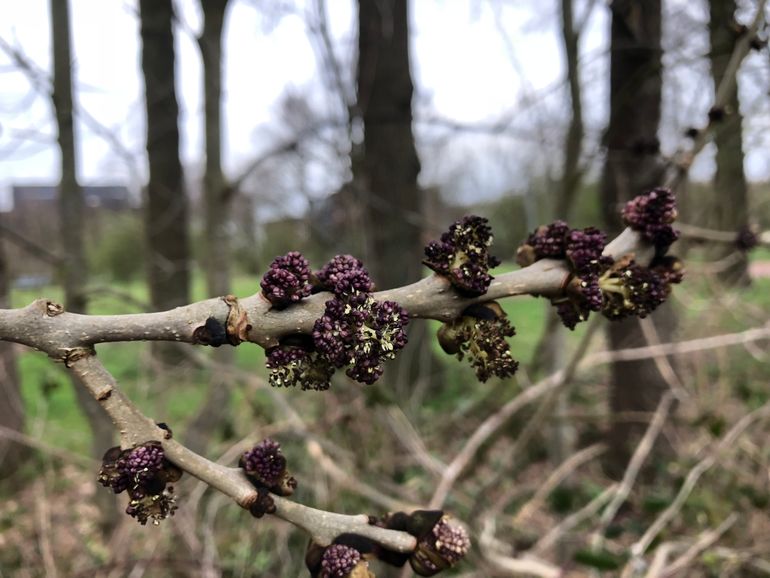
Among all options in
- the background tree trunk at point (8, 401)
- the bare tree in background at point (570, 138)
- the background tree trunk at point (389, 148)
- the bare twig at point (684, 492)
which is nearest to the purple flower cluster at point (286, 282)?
the bare twig at point (684, 492)

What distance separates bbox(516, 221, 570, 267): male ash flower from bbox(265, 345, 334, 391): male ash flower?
0.36 metres

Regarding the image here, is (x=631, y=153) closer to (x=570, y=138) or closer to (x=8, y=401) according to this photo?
(x=570, y=138)

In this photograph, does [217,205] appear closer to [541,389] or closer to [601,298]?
[541,389]

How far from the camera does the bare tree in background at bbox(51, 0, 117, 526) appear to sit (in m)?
3.62

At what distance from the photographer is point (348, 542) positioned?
83 cm

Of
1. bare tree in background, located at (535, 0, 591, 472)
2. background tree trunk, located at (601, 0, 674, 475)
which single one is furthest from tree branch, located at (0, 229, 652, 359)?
bare tree in background, located at (535, 0, 591, 472)

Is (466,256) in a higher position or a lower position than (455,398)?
higher

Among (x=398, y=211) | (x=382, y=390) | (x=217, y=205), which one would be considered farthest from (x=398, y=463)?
(x=398, y=211)

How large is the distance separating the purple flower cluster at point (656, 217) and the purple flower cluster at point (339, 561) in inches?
24.5

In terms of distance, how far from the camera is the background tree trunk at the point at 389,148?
5.99 metres

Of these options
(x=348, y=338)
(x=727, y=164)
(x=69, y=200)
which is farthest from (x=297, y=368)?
(x=727, y=164)

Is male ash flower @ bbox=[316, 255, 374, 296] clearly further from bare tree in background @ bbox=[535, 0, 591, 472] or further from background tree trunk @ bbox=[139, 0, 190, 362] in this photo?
background tree trunk @ bbox=[139, 0, 190, 362]

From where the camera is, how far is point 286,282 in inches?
29.0

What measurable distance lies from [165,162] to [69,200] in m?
5.16
